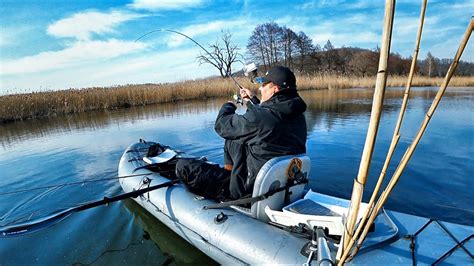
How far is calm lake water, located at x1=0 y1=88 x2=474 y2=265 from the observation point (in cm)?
322

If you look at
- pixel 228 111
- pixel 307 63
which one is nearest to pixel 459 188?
pixel 228 111

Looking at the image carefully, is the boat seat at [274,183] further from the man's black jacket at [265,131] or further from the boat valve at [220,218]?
the boat valve at [220,218]

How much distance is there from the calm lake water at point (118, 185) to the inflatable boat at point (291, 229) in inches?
18.8

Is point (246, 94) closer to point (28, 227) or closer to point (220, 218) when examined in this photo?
point (220, 218)

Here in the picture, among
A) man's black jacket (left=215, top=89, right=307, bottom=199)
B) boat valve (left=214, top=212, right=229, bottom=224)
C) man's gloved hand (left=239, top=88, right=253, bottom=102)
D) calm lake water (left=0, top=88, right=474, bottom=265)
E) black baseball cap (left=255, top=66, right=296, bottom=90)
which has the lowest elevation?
calm lake water (left=0, top=88, right=474, bottom=265)

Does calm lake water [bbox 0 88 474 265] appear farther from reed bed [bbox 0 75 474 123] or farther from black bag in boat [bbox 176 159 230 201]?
reed bed [bbox 0 75 474 123]

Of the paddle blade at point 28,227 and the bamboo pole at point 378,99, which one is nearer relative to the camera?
the bamboo pole at point 378,99

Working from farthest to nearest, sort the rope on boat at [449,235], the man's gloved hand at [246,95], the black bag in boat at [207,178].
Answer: the man's gloved hand at [246,95] → the black bag in boat at [207,178] → the rope on boat at [449,235]

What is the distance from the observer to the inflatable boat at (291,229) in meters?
1.84

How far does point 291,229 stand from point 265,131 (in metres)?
0.83

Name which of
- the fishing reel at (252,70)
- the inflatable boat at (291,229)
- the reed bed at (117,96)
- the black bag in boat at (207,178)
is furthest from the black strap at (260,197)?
the reed bed at (117,96)

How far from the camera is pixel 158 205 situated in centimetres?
337

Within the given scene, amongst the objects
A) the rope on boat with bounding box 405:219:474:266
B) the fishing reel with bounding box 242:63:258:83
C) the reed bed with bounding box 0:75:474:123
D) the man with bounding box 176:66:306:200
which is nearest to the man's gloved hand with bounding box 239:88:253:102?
the fishing reel with bounding box 242:63:258:83

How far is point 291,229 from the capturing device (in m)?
2.32
